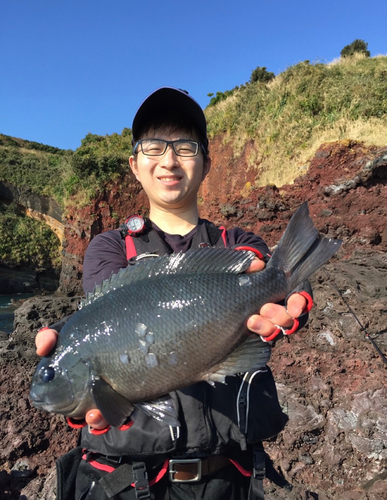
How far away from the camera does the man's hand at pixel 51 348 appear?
1.50m

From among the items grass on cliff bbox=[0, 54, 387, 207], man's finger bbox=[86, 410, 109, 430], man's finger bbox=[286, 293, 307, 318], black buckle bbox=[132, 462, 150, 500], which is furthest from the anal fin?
grass on cliff bbox=[0, 54, 387, 207]

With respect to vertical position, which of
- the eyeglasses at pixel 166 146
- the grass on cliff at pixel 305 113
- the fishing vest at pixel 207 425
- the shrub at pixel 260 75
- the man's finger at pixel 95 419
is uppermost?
the shrub at pixel 260 75

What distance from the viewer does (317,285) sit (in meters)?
4.88

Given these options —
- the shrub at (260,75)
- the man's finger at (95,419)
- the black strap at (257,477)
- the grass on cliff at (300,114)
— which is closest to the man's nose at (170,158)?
the man's finger at (95,419)

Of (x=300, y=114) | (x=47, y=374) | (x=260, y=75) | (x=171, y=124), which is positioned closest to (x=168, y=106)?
(x=171, y=124)

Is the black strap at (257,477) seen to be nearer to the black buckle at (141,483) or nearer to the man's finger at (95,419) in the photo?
the black buckle at (141,483)

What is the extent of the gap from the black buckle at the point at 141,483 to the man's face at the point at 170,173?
1.49m

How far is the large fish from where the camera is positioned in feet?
4.90

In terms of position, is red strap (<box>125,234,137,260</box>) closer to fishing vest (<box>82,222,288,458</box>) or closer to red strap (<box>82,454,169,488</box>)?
fishing vest (<box>82,222,288,458</box>)

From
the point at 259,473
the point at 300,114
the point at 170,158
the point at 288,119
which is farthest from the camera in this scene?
the point at 288,119

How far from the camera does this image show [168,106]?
7.18ft

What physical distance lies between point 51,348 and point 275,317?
3.45ft

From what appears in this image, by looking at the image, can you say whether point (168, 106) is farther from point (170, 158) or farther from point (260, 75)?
point (260, 75)

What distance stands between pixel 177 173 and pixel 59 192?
27.7m
